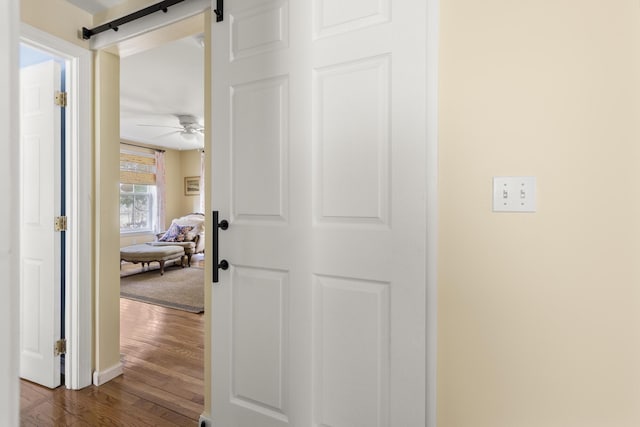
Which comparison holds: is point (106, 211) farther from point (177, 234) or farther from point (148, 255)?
point (177, 234)

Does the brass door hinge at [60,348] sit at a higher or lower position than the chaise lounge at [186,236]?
lower

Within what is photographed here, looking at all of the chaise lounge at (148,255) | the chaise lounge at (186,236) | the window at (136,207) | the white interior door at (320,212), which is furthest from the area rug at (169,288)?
the white interior door at (320,212)

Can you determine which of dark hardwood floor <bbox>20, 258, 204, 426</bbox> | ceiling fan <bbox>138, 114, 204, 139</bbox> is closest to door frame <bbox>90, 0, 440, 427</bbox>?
dark hardwood floor <bbox>20, 258, 204, 426</bbox>

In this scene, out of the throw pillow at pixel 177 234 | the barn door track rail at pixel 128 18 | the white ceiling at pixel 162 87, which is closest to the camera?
the barn door track rail at pixel 128 18

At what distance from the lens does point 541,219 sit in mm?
1076

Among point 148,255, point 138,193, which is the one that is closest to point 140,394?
point 148,255

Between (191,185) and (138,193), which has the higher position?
(191,185)

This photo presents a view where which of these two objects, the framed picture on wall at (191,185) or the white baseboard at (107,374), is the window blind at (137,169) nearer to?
the framed picture on wall at (191,185)

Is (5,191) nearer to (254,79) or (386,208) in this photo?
(386,208)

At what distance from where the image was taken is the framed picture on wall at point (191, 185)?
826cm

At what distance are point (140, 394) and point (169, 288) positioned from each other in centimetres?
274

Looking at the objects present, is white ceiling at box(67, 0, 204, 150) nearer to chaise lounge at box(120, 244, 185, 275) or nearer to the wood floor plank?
chaise lounge at box(120, 244, 185, 275)

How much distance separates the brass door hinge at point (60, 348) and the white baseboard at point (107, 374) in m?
0.24

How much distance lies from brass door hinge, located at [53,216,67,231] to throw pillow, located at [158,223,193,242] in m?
4.56
